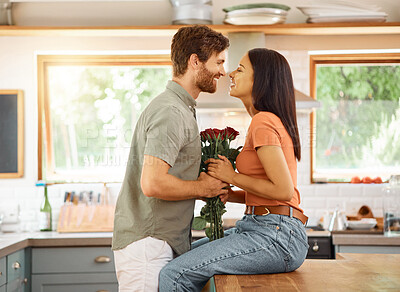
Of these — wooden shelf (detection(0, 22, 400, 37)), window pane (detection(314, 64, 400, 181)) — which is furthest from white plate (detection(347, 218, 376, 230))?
wooden shelf (detection(0, 22, 400, 37))

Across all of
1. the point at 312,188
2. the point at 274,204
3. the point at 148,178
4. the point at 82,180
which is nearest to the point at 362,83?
the point at 312,188

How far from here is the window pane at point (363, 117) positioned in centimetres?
473

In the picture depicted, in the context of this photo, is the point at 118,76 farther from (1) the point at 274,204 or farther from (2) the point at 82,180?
(1) the point at 274,204

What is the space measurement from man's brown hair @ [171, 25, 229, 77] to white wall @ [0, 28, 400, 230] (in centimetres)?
204

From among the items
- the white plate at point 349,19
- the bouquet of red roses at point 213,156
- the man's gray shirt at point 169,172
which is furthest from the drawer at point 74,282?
the white plate at point 349,19

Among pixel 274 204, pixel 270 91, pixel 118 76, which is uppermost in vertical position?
pixel 118 76

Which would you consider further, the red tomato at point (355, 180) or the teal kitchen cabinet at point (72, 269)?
the red tomato at point (355, 180)

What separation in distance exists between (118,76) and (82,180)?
900mm

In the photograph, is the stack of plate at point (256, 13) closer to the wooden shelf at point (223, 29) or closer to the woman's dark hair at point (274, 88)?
the wooden shelf at point (223, 29)

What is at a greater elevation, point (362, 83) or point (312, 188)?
point (362, 83)

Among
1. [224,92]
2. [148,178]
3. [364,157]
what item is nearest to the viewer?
[148,178]

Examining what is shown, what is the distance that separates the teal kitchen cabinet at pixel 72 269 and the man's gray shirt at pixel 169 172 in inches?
62.9

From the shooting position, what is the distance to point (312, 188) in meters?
4.55

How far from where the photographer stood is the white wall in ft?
14.8
